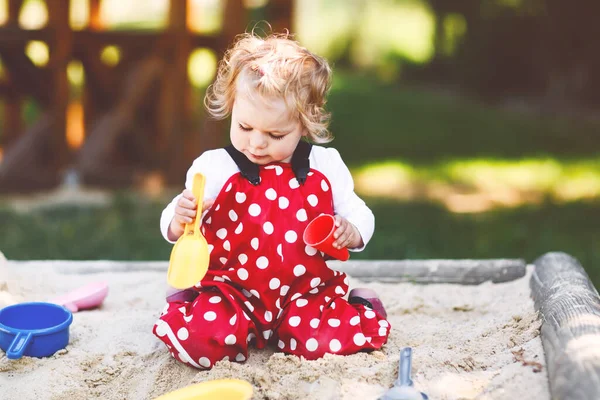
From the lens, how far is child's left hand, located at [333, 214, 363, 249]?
2070 millimetres

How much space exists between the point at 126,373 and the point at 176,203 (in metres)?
0.45

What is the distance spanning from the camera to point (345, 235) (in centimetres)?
208

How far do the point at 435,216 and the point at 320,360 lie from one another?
271 cm

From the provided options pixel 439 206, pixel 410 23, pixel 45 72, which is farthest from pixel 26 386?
pixel 410 23

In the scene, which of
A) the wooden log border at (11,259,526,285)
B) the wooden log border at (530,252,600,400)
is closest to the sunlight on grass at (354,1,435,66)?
the wooden log border at (11,259,526,285)

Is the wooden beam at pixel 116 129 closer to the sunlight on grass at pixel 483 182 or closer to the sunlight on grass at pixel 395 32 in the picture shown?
the sunlight on grass at pixel 483 182

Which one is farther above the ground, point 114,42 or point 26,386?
point 114,42

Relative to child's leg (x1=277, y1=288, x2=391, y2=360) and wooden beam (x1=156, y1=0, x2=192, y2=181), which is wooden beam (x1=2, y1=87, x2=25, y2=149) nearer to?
wooden beam (x1=156, y1=0, x2=192, y2=181)

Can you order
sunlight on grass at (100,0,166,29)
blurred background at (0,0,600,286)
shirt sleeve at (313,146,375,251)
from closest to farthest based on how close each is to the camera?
shirt sleeve at (313,146,375,251), blurred background at (0,0,600,286), sunlight on grass at (100,0,166,29)

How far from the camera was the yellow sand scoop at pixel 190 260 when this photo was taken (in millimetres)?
1964

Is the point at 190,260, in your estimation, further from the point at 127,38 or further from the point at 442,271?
the point at 127,38

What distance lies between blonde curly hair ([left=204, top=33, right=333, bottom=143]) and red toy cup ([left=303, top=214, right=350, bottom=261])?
213 millimetres

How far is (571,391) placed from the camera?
1584mm

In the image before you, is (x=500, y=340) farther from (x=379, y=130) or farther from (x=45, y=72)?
(x=379, y=130)
